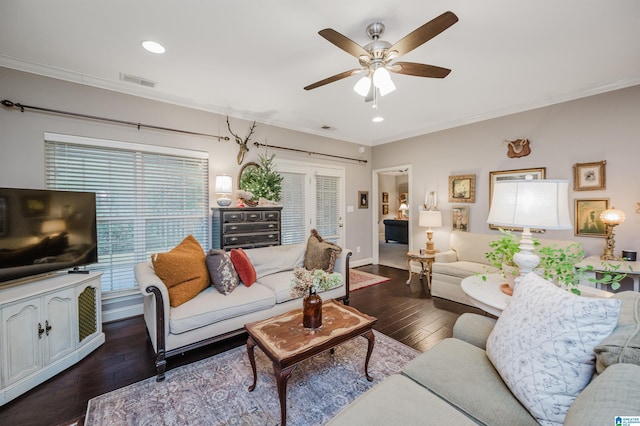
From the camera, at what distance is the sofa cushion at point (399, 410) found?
999 millimetres

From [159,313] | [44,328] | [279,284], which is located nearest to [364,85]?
[279,284]

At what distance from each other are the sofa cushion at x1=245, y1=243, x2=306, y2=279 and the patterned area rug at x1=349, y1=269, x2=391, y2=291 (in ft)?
3.93

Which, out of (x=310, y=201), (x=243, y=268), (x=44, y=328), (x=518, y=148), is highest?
(x=518, y=148)

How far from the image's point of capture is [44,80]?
269 cm

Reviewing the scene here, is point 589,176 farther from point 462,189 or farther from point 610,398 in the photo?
point 610,398

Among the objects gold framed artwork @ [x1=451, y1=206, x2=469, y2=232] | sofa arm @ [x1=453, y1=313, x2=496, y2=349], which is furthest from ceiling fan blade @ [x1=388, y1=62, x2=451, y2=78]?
gold framed artwork @ [x1=451, y1=206, x2=469, y2=232]

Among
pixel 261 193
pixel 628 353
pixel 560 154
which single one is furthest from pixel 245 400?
pixel 560 154

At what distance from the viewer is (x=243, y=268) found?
2.79 meters

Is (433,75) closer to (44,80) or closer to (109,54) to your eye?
(109,54)

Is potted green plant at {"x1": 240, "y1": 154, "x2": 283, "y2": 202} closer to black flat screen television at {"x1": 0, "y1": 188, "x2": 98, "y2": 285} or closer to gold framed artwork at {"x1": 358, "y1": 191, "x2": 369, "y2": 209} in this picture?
black flat screen television at {"x1": 0, "y1": 188, "x2": 98, "y2": 285}

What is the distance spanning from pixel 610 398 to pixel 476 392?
51 centimetres

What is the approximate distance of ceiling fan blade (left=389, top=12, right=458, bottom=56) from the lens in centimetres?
148

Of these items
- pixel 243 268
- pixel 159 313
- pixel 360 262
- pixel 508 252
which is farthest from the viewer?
pixel 360 262

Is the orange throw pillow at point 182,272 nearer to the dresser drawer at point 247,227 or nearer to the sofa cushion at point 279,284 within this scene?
the sofa cushion at point 279,284
